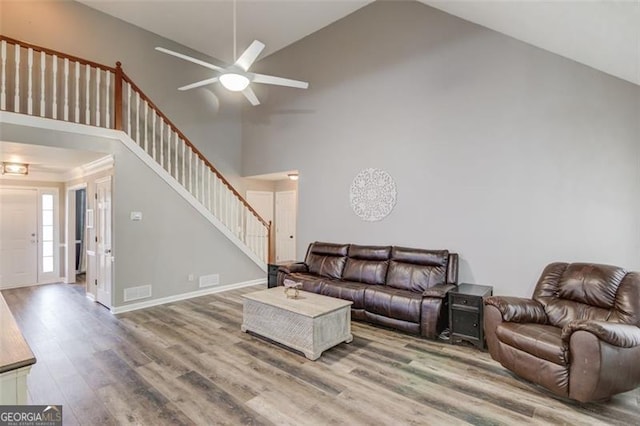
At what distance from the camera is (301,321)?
3.33 metres

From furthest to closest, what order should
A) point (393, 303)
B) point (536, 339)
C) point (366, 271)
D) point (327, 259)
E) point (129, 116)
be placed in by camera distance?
point (327, 259) → point (129, 116) → point (366, 271) → point (393, 303) → point (536, 339)

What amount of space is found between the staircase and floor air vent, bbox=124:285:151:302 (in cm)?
156

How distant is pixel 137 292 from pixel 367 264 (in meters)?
3.68

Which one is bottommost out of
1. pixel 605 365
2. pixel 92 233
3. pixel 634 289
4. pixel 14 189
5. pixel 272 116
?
pixel 605 365

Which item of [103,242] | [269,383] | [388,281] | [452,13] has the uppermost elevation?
[452,13]

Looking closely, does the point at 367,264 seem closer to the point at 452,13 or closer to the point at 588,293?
the point at 588,293

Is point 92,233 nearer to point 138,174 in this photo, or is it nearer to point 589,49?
point 138,174

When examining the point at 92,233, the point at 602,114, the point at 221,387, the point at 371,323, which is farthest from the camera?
the point at 92,233

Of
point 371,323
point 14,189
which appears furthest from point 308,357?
point 14,189

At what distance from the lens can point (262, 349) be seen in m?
3.46

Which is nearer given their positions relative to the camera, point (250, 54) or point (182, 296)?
point (250, 54)

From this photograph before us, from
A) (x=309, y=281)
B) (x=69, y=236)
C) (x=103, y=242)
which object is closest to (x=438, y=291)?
(x=309, y=281)

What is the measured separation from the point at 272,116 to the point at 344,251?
3621 millimetres

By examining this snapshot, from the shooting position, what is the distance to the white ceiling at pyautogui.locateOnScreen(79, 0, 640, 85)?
2602 mm
